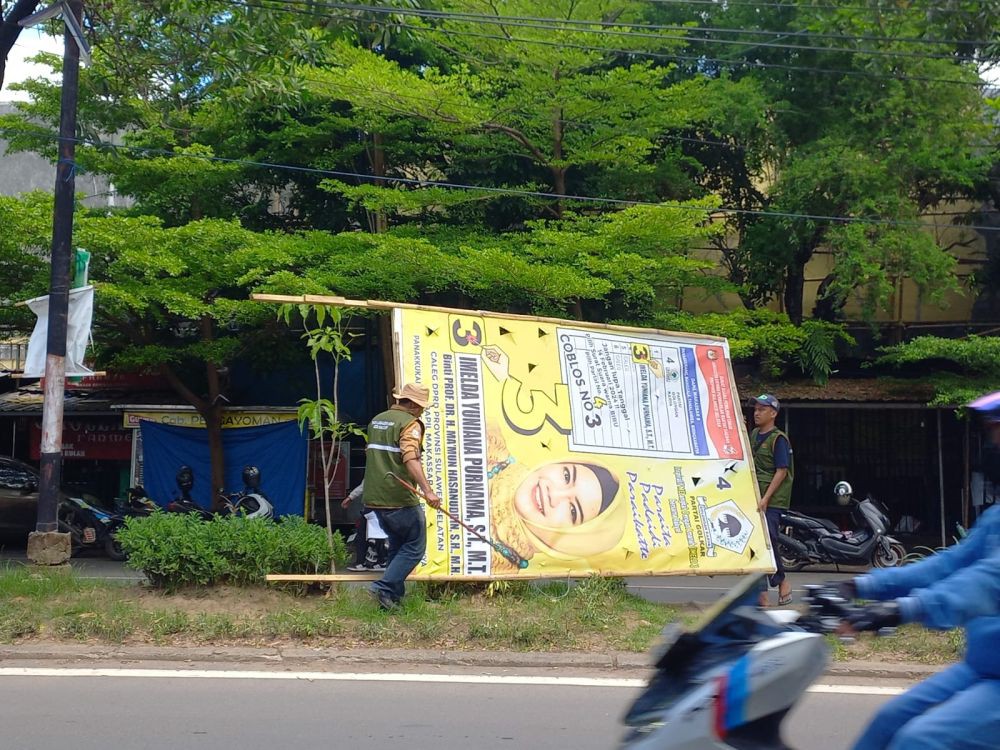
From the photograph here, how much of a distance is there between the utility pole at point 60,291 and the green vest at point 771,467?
6307 mm

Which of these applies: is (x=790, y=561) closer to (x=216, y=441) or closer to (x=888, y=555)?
(x=888, y=555)

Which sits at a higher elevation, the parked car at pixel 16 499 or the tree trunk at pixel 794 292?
the tree trunk at pixel 794 292

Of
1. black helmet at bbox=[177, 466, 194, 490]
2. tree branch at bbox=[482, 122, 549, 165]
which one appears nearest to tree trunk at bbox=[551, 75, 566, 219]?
tree branch at bbox=[482, 122, 549, 165]

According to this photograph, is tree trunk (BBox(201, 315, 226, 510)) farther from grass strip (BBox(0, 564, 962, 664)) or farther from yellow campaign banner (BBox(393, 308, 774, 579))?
yellow campaign banner (BBox(393, 308, 774, 579))

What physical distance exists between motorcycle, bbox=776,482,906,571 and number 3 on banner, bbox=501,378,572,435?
15.9 ft

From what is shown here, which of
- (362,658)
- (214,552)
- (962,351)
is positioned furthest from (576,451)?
(962,351)

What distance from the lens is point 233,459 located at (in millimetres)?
15711

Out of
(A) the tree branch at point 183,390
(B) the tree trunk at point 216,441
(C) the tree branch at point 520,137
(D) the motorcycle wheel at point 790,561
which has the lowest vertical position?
(D) the motorcycle wheel at point 790,561

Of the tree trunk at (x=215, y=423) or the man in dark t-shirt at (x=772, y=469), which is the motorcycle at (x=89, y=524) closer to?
the tree trunk at (x=215, y=423)

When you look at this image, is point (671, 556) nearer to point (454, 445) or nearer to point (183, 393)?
point (454, 445)

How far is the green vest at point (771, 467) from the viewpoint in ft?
28.3

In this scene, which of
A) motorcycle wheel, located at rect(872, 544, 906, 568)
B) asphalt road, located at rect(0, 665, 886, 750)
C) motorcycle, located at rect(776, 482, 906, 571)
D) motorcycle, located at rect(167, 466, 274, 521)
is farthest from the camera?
motorcycle, located at rect(167, 466, 274, 521)

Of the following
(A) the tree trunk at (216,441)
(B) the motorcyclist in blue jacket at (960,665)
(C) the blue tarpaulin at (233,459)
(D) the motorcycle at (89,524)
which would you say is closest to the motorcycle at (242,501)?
(A) the tree trunk at (216,441)

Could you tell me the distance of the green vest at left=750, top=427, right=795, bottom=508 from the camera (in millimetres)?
8617
